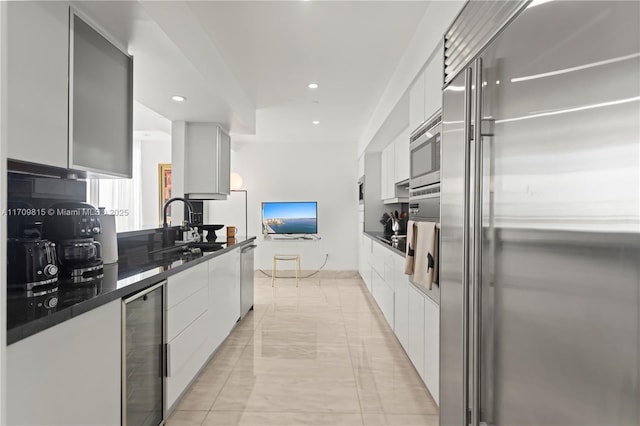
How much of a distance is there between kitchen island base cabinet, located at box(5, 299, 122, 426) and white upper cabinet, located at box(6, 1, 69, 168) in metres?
0.70

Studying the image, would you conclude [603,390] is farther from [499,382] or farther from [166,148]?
[166,148]

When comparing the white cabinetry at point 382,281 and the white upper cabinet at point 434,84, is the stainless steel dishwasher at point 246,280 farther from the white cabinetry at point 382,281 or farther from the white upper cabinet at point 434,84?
the white upper cabinet at point 434,84

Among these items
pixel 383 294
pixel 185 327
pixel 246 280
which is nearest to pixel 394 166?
pixel 383 294

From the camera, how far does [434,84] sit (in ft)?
7.36

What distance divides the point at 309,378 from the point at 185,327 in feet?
3.31

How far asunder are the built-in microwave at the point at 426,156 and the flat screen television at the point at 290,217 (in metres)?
4.41

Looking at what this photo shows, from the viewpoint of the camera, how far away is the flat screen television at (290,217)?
23.1ft

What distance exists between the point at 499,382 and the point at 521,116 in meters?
0.86

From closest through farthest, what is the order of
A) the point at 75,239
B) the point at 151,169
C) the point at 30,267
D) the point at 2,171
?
1. the point at 2,171
2. the point at 30,267
3. the point at 75,239
4. the point at 151,169

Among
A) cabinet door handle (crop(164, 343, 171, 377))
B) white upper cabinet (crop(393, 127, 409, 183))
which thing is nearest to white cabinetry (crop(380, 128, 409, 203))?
white upper cabinet (crop(393, 127, 409, 183))

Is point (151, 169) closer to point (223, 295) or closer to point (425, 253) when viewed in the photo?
point (223, 295)

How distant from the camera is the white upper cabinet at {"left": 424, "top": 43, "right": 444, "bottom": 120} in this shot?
2139 millimetres

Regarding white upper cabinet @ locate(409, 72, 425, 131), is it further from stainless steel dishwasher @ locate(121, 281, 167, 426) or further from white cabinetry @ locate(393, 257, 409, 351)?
stainless steel dishwasher @ locate(121, 281, 167, 426)

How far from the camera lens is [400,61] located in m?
3.29
